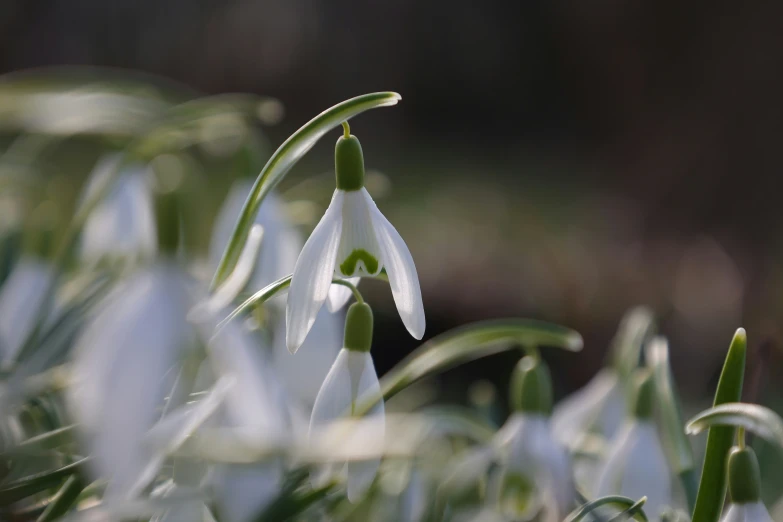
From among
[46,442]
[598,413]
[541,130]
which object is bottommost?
[598,413]

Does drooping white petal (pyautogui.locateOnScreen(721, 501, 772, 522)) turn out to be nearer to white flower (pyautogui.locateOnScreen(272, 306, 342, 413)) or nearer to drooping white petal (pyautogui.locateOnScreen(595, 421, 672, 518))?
drooping white petal (pyautogui.locateOnScreen(595, 421, 672, 518))

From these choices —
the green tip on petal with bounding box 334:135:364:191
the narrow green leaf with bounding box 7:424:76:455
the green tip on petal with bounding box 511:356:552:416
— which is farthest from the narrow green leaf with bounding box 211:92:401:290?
the green tip on petal with bounding box 511:356:552:416

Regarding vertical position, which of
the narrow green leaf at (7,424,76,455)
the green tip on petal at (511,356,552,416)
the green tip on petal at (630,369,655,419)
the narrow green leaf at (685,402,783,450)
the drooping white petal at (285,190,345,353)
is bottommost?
the green tip on petal at (630,369,655,419)

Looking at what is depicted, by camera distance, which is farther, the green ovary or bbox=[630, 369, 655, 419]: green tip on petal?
bbox=[630, 369, 655, 419]: green tip on petal

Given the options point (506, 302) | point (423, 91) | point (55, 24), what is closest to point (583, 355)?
point (506, 302)

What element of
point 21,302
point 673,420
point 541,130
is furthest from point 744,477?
point 541,130

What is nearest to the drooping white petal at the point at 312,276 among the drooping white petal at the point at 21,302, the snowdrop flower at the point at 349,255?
the snowdrop flower at the point at 349,255

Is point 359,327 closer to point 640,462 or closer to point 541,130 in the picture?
point 640,462
